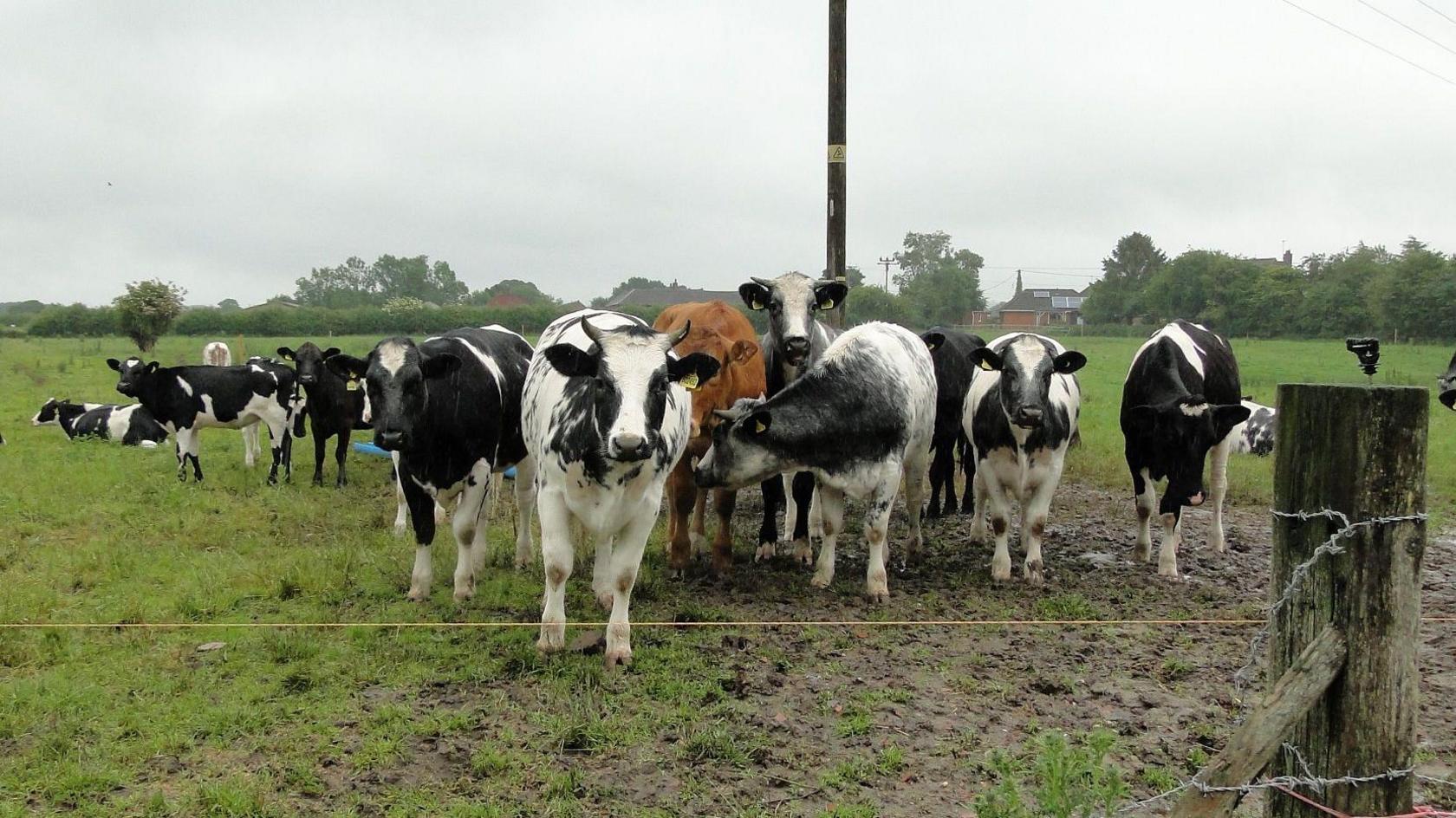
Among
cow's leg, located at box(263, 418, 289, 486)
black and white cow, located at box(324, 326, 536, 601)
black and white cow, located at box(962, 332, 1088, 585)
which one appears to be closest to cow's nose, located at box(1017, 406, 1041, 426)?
black and white cow, located at box(962, 332, 1088, 585)

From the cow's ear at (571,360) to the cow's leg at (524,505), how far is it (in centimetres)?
256

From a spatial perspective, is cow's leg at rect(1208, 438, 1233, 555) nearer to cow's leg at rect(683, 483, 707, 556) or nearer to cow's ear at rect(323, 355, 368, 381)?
cow's leg at rect(683, 483, 707, 556)

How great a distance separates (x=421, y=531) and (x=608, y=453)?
2309 mm

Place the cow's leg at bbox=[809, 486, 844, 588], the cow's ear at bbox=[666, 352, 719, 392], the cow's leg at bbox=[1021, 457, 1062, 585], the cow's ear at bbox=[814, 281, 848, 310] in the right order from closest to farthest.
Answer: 1. the cow's ear at bbox=[666, 352, 719, 392]
2. the cow's leg at bbox=[809, 486, 844, 588]
3. the cow's leg at bbox=[1021, 457, 1062, 585]
4. the cow's ear at bbox=[814, 281, 848, 310]

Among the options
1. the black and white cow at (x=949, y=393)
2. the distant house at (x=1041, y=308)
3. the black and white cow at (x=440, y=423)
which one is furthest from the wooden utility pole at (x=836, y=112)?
the distant house at (x=1041, y=308)

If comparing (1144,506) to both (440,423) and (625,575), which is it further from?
(440,423)

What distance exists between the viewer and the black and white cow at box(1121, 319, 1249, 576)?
26.6 feet

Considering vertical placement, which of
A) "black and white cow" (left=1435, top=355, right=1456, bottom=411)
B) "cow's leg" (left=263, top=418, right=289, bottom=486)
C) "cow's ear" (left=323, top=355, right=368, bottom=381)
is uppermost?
"cow's ear" (left=323, top=355, right=368, bottom=381)

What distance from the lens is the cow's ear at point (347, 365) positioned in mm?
7137

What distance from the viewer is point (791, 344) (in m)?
8.41

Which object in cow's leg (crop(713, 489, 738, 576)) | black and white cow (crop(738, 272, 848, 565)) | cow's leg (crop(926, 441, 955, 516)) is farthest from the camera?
cow's leg (crop(926, 441, 955, 516))

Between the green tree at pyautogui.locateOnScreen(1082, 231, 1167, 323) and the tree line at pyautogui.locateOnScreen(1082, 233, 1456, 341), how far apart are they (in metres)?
0.39

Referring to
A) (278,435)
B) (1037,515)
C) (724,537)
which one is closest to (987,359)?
(1037,515)

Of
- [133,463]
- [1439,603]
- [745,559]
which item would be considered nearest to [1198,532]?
[1439,603]
